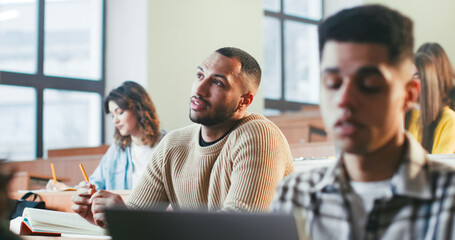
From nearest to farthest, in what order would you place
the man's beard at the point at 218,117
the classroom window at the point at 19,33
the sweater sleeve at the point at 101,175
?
1. the man's beard at the point at 218,117
2. the sweater sleeve at the point at 101,175
3. the classroom window at the point at 19,33

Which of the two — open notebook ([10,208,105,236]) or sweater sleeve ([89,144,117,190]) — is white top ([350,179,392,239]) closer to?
open notebook ([10,208,105,236])

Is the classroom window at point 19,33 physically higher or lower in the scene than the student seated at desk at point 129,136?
higher

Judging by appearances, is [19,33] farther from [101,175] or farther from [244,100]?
[244,100]

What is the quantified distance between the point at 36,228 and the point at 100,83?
5.43 metres

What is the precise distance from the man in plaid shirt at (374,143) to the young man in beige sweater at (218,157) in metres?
0.69

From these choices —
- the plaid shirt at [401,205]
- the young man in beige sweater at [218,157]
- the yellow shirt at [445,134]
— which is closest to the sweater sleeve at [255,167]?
the young man in beige sweater at [218,157]

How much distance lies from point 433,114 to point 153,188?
1.55 m

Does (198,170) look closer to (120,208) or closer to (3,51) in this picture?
(120,208)

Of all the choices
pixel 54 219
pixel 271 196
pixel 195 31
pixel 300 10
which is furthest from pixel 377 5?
pixel 300 10

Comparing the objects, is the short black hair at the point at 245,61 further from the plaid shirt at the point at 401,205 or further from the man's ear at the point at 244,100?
the plaid shirt at the point at 401,205

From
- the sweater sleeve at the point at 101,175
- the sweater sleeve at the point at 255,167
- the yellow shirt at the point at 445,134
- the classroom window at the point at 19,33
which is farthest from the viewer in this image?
the classroom window at the point at 19,33

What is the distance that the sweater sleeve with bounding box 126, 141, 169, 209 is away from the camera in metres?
1.92

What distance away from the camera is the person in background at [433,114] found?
112 inches

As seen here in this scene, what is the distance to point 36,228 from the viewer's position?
1.97 m
